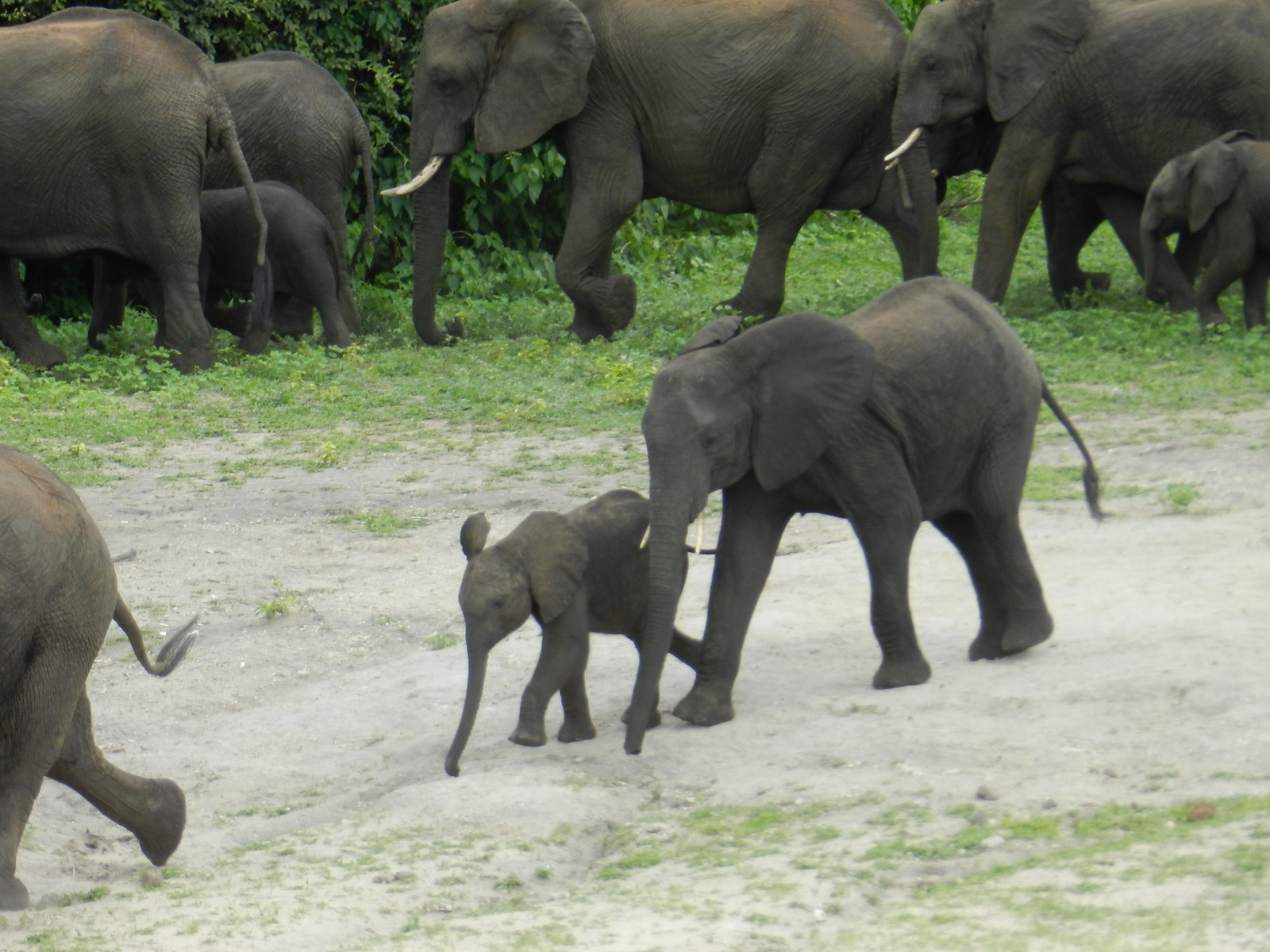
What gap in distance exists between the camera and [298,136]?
12922mm

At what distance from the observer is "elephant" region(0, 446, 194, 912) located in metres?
4.16

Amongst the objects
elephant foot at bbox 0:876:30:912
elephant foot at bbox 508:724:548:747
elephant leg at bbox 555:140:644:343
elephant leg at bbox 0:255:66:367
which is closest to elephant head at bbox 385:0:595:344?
elephant leg at bbox 555:140:644:343

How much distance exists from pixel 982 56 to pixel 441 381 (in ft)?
14.0

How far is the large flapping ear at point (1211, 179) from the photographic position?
11.2 meters

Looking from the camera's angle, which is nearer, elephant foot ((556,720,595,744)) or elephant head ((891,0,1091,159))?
elephant foot ((556,720,595,744))

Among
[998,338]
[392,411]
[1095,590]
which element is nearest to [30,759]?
[998,338]

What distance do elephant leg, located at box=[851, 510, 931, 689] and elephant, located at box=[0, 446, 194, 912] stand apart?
2281mm

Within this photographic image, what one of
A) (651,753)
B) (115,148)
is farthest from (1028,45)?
(651,753)

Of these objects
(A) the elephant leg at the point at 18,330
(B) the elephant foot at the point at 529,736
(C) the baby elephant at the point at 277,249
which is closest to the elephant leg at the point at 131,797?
(B) the elephant foot at the point at 529,736

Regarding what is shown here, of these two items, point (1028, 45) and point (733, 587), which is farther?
point (1028, 45)

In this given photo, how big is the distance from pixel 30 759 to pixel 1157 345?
8488 millimetres

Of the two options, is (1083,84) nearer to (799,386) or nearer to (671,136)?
(671,136)

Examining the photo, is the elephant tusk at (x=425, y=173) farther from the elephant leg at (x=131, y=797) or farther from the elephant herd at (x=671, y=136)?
the elephant leg at (x=131, y=797)

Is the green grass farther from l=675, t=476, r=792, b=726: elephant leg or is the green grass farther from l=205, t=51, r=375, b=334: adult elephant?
l=675, t=476, r=792, b=726: elephant leg
